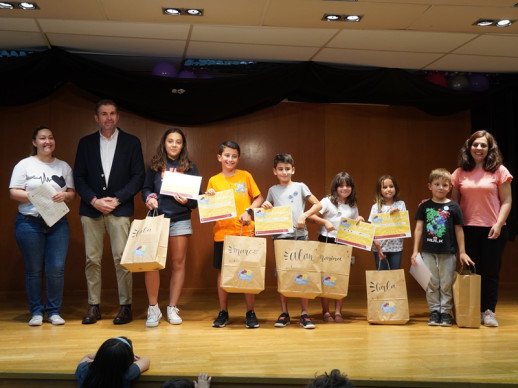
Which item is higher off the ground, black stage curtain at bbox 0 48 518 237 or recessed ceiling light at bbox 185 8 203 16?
recessed ceiling light at bbox 185 8 203 16

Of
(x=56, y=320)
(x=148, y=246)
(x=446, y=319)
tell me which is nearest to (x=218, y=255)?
(x=148, y=246)

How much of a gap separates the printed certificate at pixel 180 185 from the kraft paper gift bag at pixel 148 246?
0.25 meters

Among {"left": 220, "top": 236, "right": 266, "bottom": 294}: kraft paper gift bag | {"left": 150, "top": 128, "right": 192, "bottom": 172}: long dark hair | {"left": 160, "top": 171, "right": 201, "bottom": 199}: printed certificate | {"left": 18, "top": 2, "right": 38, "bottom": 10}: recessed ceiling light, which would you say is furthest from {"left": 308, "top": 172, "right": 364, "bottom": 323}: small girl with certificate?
{"left": 18, "top": 2, "right": 38, "bottom": 10}: recessed ceiling light

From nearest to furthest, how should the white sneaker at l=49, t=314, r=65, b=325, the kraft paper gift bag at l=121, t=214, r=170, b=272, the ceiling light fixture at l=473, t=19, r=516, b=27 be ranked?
the kraft paper gift bag at l=121, t=214, r=170, b=272
the white sneaker at l=49, t=314, r=65, b=325
the ceiling light fixture at l=473, t=19, r=516, b=27

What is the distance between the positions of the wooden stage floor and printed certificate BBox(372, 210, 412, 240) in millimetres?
707

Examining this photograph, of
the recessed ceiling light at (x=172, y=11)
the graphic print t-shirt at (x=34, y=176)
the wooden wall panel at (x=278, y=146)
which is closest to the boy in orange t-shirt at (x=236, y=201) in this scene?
the recessed ceiling light at (x=172, y=11)

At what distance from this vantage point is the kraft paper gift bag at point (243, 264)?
13.9 ft

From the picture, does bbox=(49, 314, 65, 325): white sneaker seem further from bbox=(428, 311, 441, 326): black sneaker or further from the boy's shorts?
bbox=(428, 311, 441, 326): black sneaker

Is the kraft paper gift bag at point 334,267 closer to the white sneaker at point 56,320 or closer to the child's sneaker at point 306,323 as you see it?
the child's sneaker at point 306,323

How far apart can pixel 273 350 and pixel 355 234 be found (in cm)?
129

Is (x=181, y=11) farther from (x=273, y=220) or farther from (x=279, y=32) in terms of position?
(x=273, y=220)

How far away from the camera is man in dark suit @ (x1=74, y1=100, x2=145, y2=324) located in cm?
455

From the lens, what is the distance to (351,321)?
472 centimetres

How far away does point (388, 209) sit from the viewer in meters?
4.80
